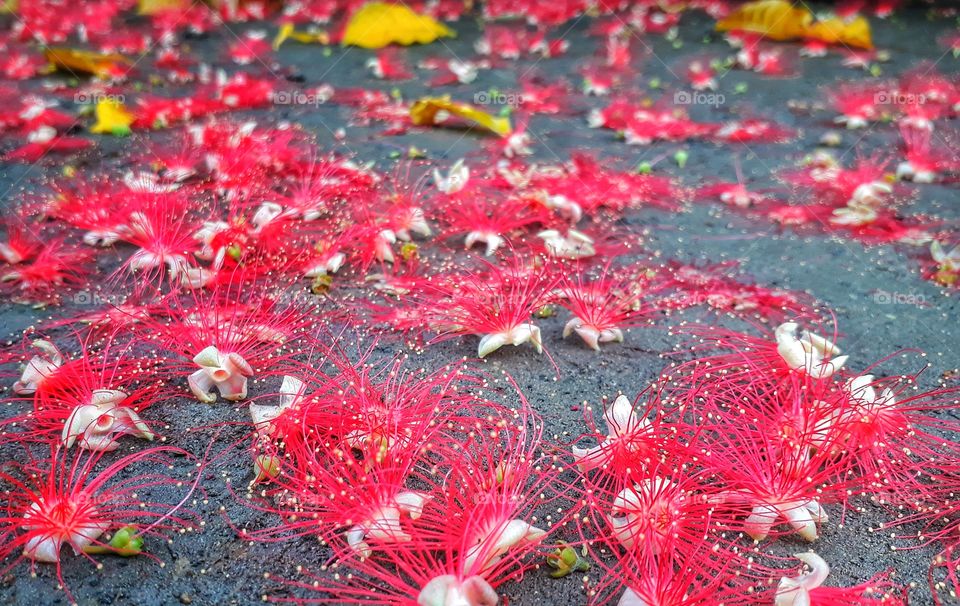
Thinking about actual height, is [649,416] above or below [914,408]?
below

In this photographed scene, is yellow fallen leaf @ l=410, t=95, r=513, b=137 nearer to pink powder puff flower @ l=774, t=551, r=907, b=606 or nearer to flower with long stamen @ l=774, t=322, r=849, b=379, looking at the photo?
flower with long stamen @ l=774, t=322, r=849, b=379

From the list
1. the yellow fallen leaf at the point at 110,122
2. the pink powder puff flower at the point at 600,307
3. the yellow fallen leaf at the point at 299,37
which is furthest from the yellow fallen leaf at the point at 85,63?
the pink powder puff flower at the point at 600,307

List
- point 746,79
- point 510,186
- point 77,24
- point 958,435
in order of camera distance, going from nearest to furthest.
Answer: point 958,435, point 510,186, point 746,79, point 77,24

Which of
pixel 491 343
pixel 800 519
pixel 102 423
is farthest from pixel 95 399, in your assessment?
pixel 800 519

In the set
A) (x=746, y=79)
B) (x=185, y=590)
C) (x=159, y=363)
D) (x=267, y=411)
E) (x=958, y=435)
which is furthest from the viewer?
(x=746, y=79)

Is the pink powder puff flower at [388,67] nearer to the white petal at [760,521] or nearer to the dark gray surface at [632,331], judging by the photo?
the dark gray surface at [632,331]

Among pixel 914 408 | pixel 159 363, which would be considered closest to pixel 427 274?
pixel 159 363

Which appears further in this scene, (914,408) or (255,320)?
(255,320)

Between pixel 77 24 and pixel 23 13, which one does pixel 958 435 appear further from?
pixel 23 13
